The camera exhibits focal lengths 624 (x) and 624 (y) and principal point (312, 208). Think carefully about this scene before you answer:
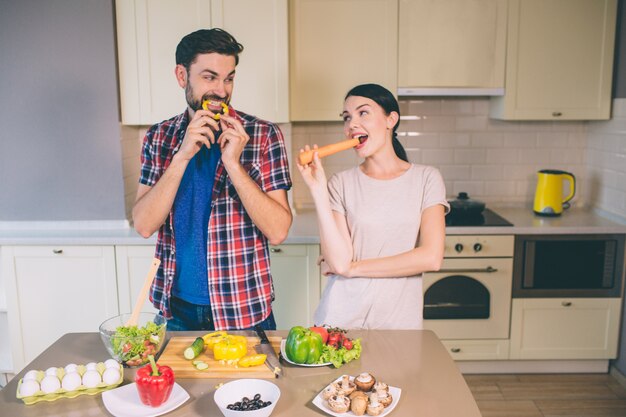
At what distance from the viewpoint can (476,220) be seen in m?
3.54

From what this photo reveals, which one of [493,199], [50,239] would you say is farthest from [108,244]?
[493,199]

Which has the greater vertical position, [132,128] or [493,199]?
[132,128]

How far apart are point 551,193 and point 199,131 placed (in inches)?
98.7

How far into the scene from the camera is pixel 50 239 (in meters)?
3.31

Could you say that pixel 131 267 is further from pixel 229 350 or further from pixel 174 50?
pixel 229 350

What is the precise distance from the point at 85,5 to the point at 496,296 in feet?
8.97

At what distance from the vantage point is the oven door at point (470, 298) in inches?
136

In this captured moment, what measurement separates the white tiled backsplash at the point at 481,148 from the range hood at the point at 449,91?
1.07ft

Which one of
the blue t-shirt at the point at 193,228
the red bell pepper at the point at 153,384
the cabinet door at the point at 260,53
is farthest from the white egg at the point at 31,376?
the cabinet door at the point at 260,53

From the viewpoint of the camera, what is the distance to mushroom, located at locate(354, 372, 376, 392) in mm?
1523

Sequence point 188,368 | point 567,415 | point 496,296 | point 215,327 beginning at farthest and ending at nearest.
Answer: point 496,296 < point 567,415 < point 215,327 < point 188,368

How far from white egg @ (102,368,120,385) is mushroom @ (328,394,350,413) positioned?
0.56 metres

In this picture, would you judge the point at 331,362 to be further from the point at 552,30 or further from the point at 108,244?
the point at 552,30

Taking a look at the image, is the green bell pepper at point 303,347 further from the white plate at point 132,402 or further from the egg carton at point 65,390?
the egg carton at point 65,390
